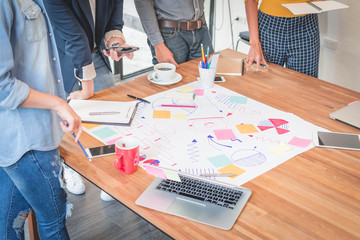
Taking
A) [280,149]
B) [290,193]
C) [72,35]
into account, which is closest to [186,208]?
[290,193]

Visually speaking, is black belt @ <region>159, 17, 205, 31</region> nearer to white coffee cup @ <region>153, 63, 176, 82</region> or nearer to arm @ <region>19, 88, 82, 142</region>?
white coffee cup @ <region>153, 63, 176, 82</region>

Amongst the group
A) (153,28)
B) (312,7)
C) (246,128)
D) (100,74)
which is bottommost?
(246,128)

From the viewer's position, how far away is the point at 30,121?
3.81ft

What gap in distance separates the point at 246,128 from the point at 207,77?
420 mm

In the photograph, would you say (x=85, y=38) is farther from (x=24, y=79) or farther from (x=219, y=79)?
(x=219, y=79)

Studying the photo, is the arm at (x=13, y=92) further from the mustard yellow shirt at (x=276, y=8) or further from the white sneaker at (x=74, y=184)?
the mustard yellow shirt at (x=276, y=8)

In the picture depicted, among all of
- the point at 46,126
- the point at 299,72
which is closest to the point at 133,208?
the point at 46,126

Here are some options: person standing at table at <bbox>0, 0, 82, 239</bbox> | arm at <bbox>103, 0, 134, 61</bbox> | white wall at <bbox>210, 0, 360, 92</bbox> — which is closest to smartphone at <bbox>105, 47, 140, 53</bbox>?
arm at <bbox>103, 0, 134, 61</bbox>

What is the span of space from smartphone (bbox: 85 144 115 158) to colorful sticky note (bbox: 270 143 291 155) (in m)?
0.61

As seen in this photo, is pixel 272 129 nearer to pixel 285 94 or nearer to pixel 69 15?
pixel 285 94

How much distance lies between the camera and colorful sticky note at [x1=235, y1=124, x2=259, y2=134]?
4.80 ft

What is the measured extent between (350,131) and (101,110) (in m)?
1.08

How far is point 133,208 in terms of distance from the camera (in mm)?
1098

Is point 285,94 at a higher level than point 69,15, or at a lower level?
lower
